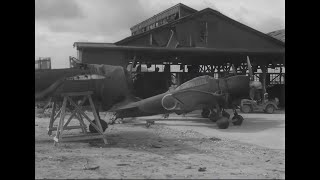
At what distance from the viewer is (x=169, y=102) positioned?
17125 millimetres

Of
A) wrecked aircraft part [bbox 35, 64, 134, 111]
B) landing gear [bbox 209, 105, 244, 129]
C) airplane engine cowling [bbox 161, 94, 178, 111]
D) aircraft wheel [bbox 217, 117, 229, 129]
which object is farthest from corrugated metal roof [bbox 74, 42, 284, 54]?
wrecked aircraft part [bbox 35, 64, 134, 111]

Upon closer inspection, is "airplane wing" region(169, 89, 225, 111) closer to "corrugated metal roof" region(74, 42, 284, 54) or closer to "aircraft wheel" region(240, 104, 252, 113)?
"corrugated metal roof" region(74, 42, 284, 54)

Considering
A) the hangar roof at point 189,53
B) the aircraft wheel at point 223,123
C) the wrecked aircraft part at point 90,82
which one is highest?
the hangar roof at point 189,53

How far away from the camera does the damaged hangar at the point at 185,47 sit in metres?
24.0

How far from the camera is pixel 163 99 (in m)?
17.1

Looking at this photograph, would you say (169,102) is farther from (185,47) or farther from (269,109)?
(269,109)

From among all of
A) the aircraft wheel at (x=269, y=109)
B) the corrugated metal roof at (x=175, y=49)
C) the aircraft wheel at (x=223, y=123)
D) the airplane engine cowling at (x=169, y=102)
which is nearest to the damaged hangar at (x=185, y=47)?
the corrugated metal roof at (x=175, y=49)

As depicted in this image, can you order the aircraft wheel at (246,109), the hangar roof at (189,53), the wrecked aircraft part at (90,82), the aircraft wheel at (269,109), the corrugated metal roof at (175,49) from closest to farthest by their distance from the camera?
the wrecked aircraft part at (90,82), the corrugated metal roof at (175,49), the hangar roof at (189,53), the aircraft wheel at (269,109), the aircraft wheel at (246,109)

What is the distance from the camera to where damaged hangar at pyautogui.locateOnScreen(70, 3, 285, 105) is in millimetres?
23984

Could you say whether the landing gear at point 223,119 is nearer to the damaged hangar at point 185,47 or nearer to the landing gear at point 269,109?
the damaged hangar at point 185,47

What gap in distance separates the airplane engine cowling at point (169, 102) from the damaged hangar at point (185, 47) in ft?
21.7
